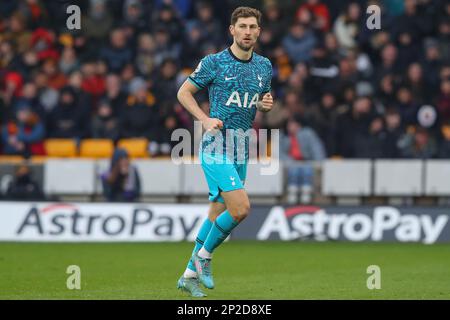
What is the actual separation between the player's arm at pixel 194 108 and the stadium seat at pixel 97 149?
10041 mm

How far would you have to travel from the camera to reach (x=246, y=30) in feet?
34.2

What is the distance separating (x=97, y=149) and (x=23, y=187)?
186cm

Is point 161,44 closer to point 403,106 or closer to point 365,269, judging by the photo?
point 403,106

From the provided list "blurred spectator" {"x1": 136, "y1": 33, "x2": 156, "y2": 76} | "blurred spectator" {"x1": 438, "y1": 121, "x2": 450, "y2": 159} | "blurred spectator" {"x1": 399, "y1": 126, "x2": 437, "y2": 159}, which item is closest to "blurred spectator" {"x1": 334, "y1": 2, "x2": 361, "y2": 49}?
"blurred spectator" {"x1": 399, "y1": 126, "x2": 437, "y2": 159}

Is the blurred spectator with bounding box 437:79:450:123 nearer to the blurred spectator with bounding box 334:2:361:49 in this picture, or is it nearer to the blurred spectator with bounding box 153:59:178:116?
the blurred spectator with bounding box 334:2:361:49

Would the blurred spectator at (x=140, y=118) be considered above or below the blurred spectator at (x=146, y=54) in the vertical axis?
below

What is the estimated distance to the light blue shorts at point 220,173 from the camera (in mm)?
10391

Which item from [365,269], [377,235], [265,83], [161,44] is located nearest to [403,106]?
[377,235]

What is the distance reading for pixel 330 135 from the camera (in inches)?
792

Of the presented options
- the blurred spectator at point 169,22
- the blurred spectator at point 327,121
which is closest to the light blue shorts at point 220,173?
the blurred spectator at point 327,121

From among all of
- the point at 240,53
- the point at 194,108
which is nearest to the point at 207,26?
the point at 240,53

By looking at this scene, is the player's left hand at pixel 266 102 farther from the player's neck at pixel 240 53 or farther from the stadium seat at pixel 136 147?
the stadium seat at pixel 136 147

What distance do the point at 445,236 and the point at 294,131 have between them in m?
3.29

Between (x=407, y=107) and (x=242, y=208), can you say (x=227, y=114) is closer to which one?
(x=242, y=208)
